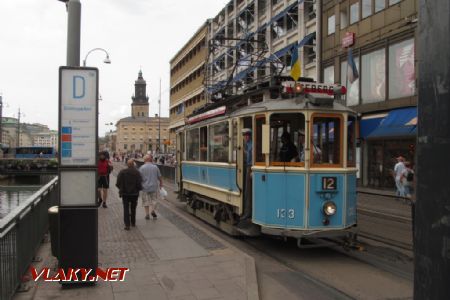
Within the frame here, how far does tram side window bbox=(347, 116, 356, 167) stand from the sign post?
450 centimetres

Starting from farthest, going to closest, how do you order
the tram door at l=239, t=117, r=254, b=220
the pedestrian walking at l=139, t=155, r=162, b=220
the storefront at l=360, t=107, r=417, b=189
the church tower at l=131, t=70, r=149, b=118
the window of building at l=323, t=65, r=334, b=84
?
the church tower at l=131, t=70, r=149, b=118 < the window of building at l=323, t=65, r=334, b=84 < the storefront at l=360, t=107, r=417, b=189 < the pedestrian walking at l=139, t=155, r=162, b=220 < the tram door at l=239, t=117, r=254, b=220

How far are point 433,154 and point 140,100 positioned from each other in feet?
472

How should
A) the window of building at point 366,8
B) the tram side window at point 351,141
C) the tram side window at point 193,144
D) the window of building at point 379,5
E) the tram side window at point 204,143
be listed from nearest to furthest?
the tram side window at point 351,141, the tram side window at point 204,143, the tram side window at point 193,144, the window of building at point 379,5, the window of building at point 366,8

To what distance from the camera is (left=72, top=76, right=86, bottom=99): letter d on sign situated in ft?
19.9

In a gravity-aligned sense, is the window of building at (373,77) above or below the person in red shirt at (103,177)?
above

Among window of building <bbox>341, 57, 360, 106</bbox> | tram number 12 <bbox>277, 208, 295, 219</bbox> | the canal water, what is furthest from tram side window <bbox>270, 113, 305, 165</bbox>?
window of building <bbox>341, 57, 360, 106</bbox>

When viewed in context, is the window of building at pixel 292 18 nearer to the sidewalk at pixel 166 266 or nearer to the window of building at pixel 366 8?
the window of building at pixel 366 8

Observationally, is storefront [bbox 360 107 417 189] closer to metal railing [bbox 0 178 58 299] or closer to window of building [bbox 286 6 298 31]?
window of building [bbox 286 6 298 31]

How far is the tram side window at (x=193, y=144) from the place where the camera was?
41.1ft

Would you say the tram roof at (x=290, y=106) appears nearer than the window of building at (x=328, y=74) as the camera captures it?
Yes

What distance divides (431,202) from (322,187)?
20.0ft

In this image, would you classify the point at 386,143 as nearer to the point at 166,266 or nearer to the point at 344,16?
the point at 344,16

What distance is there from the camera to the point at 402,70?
75.0 feet

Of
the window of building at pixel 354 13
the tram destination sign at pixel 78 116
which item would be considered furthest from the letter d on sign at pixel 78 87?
the window of building at pixel 354 13
